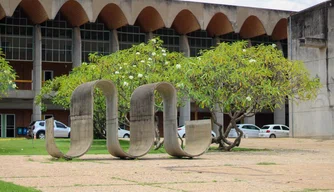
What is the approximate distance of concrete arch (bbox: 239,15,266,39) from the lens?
59678 millimetres

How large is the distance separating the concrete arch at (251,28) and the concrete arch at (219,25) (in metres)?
2.31

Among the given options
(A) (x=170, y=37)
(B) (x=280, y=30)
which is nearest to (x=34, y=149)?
(A) (x=170, y=37)

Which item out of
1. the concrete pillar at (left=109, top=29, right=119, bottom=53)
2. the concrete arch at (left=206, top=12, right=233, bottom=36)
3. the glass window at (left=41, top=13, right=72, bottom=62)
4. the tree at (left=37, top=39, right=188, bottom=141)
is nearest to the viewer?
the tree at (left=37, top=39, right=188, bottom=141)

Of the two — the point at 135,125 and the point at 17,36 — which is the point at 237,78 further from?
A: the point at 17,36

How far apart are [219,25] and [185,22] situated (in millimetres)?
3745

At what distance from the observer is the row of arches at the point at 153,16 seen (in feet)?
166

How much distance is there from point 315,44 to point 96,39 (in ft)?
78.2

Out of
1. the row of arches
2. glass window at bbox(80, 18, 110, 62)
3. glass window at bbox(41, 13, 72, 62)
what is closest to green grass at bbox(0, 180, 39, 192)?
the row of arches

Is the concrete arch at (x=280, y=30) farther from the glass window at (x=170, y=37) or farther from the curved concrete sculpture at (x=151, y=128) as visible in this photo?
the curved concrete sculpture at (x=151, y=128)

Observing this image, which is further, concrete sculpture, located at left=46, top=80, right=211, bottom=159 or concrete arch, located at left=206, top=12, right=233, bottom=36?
concrete arch, located at left=206, top=12, right=233, bottom=36

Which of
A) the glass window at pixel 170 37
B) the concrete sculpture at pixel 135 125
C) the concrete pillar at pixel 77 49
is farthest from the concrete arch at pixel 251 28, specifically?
the concrete sculpture at pixel 135 125

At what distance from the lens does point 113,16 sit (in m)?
54.6

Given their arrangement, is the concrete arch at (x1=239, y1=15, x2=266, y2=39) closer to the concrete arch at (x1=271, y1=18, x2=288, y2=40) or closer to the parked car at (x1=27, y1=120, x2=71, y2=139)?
the concrete arch at (x1=271, y1=18, x2=288, y2=40)

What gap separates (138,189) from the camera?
32.1 ft
